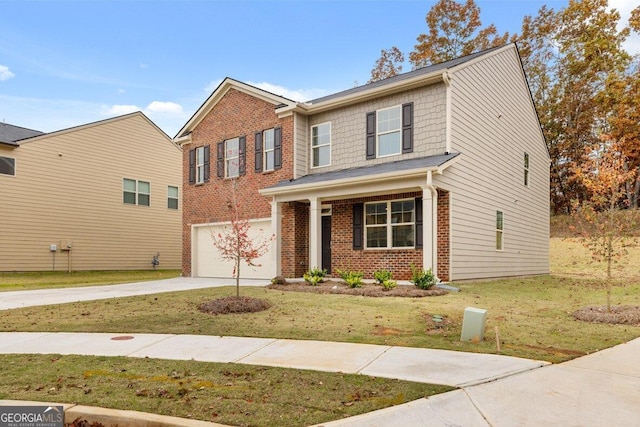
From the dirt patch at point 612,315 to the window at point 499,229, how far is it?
693 centimetres

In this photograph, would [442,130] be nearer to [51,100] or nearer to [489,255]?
[489,255]

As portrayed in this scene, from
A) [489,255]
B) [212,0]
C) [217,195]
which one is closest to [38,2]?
[212,0]

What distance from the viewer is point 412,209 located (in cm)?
1252

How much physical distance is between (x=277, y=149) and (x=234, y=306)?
27.3ft

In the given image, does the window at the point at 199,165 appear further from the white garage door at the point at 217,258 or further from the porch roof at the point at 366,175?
the porch roof at the point at 366,175

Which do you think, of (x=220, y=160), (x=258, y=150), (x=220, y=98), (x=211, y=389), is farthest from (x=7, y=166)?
(x=211, y=389)

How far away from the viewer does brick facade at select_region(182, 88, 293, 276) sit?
15562 mm

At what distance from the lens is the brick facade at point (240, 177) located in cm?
1556

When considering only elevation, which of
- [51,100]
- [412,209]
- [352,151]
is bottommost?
[412,209]

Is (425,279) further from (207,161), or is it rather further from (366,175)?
(207,161)

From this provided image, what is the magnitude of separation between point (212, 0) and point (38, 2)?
6105mm

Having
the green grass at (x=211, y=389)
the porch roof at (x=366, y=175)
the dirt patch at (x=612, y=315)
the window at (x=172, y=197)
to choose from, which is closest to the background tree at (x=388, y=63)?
the window at (x=172, y=197)

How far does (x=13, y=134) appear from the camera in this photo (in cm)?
1953

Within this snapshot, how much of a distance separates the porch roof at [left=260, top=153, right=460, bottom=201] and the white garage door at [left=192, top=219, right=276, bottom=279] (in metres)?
1.94
